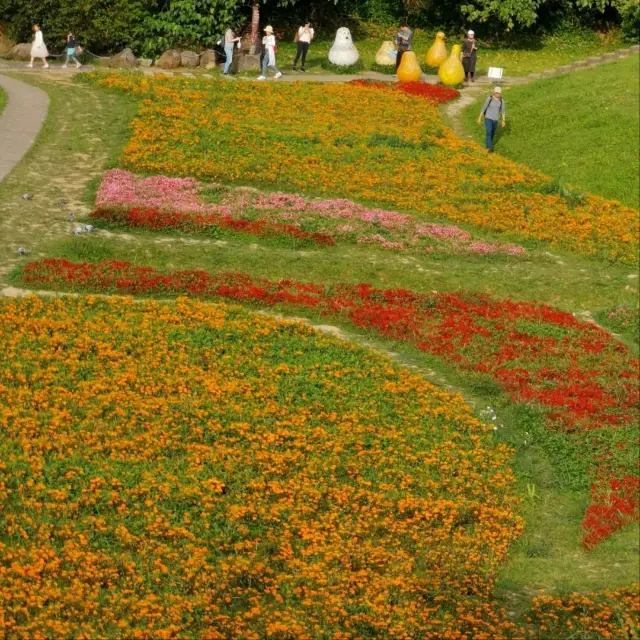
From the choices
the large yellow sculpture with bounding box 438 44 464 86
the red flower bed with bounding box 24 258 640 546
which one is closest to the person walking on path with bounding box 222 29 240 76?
the large yellow sculpture with bounding box 438 44 464 86

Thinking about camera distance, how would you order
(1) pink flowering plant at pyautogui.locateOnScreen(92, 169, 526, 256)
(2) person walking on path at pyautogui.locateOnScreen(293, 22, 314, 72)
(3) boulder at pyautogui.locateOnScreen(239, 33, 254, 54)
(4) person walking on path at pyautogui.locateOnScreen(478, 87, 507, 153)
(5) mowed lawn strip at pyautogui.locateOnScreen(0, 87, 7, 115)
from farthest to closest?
(3) boulder at pyautogui.locateOnScreen(239, 33, 254, 54) < (2) person walking on path at pyautogui.locateOnScreen(293, 22, 314, 72) < (5) mowed lawn strip at pyautogui.locateOnScreen(0, 87, 7, 115) < (4) person walking on path at pyautogui.locateOnScreen(478, 87, 507, 153) < (1) pink flowering plant at pyautogui.locateOnScreen(92, 169, 526, 256)

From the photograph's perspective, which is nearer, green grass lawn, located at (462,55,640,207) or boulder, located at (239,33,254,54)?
green grass lawn, located at (462,55,640,207)

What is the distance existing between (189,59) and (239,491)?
32401 millimetres

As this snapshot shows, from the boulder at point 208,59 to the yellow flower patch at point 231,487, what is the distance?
86.3 feet

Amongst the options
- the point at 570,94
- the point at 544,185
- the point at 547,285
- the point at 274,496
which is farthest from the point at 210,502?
the point at 570,94

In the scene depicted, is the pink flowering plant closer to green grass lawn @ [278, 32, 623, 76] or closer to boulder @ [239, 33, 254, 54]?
green grass lawn @ [278, 32, 623, 76]

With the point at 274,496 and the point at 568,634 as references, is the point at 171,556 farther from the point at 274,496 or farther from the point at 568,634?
the point at 568,634

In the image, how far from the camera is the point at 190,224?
27047 mm

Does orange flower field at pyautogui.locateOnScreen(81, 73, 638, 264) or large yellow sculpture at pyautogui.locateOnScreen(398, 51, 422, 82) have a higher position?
large yellow sculpture at pyautogui.locateOnScreen(398, 51, 422, 82)

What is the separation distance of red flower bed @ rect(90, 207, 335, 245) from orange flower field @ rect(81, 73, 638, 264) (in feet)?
12.3

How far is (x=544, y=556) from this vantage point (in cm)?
1577

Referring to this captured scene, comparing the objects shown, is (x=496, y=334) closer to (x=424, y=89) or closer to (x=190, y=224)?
(x=190, y=224)

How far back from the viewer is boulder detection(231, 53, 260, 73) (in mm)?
45625

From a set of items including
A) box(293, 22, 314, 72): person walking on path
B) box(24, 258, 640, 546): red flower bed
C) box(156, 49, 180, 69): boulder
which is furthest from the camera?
box(156, 49, 180, 69): boulder
